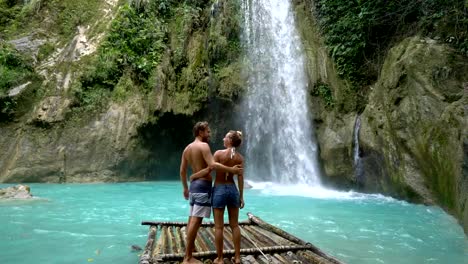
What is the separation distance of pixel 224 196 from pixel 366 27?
41.0 ft

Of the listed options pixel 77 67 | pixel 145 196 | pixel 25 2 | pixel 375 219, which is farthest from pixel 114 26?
pixel 375 219

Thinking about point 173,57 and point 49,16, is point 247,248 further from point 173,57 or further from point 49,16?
point 49,16

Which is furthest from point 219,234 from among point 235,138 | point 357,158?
point 357,158

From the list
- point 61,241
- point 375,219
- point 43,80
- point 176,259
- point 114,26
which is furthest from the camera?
point 114,26

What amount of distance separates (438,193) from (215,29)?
10682 mm

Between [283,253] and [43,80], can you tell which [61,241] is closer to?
[283,253]

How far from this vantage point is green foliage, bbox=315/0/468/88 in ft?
43.6

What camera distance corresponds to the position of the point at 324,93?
14.9m

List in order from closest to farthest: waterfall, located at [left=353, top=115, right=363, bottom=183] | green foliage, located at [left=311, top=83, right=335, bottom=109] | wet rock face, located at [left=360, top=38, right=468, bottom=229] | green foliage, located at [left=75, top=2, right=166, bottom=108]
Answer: wet rock face, located at [left=360, top=38, right=468, bottom=229]
waterfall, located at [left=353, top=115, right=363, bottom=183]
green foliage, located at [left=311, top=83, right=335, bottom=109]
green foliage, located at [left=75, top=2, right=166, bottom=108]

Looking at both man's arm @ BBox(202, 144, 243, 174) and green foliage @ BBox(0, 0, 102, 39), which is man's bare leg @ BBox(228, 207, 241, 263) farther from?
green foliage @ BBox(0, 0, 102, 39)

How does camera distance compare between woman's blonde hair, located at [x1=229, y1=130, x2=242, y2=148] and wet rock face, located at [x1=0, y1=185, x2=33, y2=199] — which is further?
wet rock face, located at [x1=0, y1=185, x2=33, y2=199]

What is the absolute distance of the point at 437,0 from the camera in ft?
41.1

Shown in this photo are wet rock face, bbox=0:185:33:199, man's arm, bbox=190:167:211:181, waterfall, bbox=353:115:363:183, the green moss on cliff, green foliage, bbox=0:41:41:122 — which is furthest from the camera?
the green moss on cliff

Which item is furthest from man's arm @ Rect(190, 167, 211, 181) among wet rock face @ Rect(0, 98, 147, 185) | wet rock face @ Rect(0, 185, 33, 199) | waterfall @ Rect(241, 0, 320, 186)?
wet rock face @ Rect(0, 98, 147, 185)
